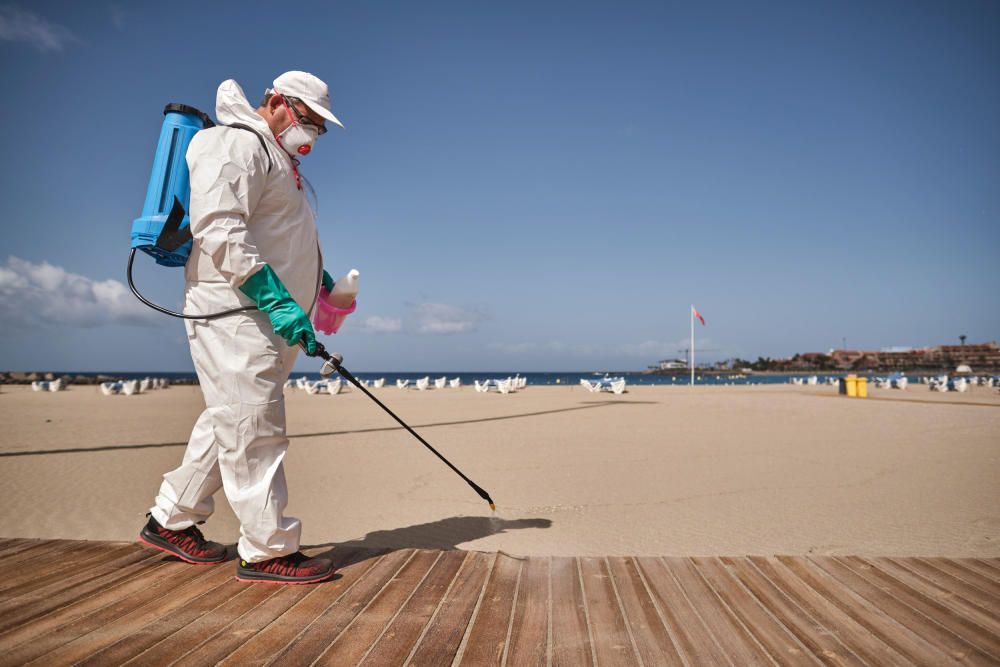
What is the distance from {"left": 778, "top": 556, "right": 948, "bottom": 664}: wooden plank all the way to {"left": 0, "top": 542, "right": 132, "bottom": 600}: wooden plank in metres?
3.64

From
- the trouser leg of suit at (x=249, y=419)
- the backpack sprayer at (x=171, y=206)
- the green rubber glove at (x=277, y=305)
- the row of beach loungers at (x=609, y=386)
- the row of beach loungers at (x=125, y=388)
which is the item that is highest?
the backpack sprayer at (x=171, y=206)

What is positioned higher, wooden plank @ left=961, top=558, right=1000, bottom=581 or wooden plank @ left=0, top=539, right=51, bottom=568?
wooden plank @ left=961, top=558, right=1000, bottom=581

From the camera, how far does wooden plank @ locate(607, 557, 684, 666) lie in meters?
1.97

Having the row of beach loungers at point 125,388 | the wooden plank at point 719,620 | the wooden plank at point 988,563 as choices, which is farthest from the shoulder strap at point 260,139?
the row of beach loungers at point 125,388

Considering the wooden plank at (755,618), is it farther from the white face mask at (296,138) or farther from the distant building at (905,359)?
the distant building at (905,359)

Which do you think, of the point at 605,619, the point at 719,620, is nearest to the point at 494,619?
the point at 605,619

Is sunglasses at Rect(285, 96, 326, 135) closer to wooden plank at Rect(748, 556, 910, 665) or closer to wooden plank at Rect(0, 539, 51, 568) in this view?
wooden plank at Rect(0, 539, 51, 568)

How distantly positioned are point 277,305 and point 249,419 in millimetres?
545

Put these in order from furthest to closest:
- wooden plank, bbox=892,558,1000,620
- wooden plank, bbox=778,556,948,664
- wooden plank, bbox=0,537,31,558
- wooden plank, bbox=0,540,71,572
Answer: wooden plank, bbox=0,537,31,558 → wooden plank, bbox=0,540,71,572 → wooden plank, bbox=892,558,1000,620 → wooden plank, bbox=778,556,948,664

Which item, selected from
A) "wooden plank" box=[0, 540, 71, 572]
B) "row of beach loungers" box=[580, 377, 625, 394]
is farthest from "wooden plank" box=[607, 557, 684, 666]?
"row of beach loungers" box=[580, 377, 625, 394]

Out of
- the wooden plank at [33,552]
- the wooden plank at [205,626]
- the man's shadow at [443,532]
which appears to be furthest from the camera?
the man's shadow at [443,532]

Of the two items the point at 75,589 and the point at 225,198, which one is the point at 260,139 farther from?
the point at 75,589

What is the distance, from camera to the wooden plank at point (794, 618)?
198 centimetres

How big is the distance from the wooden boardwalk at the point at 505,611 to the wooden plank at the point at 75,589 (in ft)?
0.04
